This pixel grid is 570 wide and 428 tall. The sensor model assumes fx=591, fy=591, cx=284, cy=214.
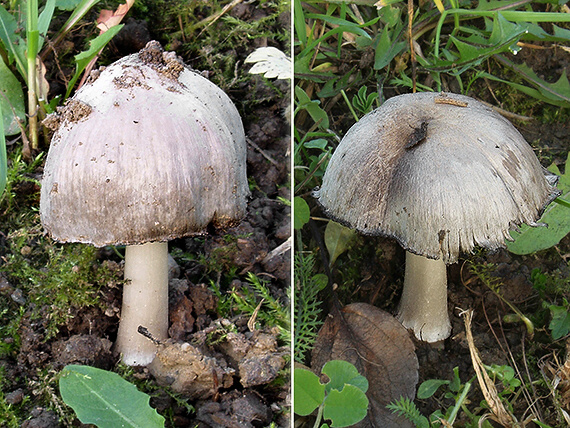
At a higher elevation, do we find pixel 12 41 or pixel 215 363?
pixel 12 41

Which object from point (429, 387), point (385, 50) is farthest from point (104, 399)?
point (385, 50)

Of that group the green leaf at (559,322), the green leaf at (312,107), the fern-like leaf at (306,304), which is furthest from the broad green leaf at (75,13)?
the green leaf at (559,322)

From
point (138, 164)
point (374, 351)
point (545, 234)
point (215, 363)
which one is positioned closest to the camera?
point (138, 164)

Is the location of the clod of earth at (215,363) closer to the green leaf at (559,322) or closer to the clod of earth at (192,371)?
the clod of earth at (192,371)

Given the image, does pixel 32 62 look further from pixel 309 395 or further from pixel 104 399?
pixel 309 395

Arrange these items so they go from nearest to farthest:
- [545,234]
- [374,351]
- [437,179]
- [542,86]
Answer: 1. [437,179]
2. [374,351]
3. [545,234]
4. [542,86]

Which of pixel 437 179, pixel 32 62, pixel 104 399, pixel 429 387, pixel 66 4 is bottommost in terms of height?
pixel 429 387
